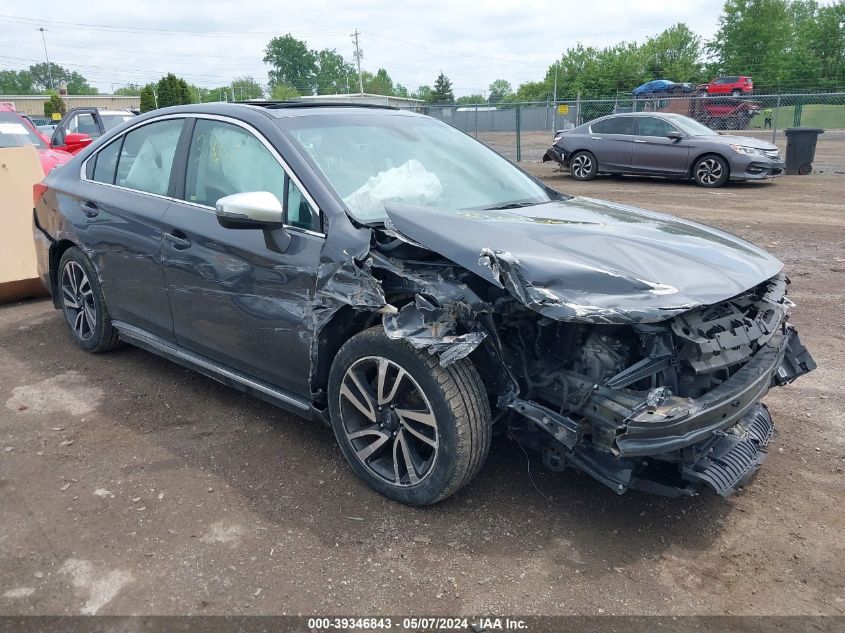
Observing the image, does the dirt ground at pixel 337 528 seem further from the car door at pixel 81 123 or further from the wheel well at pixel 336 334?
the car door at pixel 81 123

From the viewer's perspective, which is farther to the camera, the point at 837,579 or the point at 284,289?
the point at 284,289

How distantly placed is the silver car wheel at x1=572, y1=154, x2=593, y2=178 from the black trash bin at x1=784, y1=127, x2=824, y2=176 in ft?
15.2

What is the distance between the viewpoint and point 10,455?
146 inches

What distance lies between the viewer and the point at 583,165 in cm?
1669

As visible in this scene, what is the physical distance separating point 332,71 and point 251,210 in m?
132

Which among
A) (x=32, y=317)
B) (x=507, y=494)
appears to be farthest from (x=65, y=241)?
(x=507, y=494)

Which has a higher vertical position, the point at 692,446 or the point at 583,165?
the point at 692,446

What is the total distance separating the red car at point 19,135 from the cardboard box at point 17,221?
213cm

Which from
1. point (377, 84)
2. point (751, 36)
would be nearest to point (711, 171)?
point (751, 36)

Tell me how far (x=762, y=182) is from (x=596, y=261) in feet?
47.0

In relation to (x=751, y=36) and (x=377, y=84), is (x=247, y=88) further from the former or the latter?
(x=751, y=36)

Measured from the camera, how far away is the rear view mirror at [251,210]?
10.4 feet

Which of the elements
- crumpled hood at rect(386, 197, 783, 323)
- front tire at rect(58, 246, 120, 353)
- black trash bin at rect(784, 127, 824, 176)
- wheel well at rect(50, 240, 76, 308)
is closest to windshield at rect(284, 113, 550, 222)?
crumpled hood at rect(386, 197, 783, 323)

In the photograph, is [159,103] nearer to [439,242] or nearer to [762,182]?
[762,182]
